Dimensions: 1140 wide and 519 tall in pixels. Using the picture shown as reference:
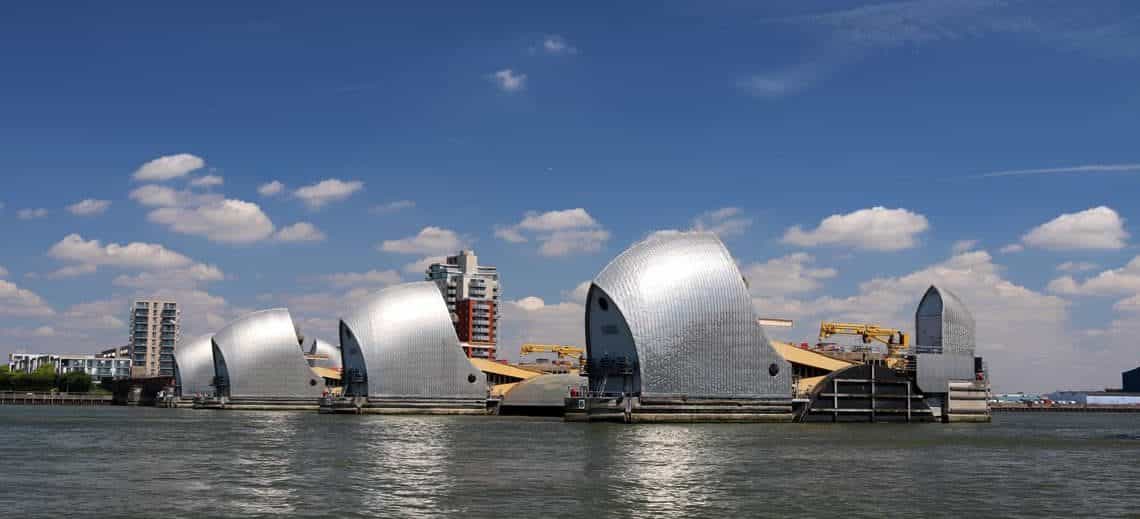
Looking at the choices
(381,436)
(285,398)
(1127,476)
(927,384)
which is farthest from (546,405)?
(1127,476)

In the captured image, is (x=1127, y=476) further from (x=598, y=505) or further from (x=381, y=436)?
(x=381, y=436)

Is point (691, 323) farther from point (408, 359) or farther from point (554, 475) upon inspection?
point (554, 475)

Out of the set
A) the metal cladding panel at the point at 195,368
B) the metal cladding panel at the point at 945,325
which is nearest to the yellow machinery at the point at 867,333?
the metal cladding panel at the point at 945,325

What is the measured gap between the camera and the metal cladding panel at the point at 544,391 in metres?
126

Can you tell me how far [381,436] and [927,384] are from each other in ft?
164

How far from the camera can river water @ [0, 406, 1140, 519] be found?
35.3 metres

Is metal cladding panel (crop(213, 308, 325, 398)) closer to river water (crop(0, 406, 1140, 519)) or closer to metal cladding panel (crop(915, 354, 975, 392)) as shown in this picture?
river water (crop(0, 406, 1140, 519))

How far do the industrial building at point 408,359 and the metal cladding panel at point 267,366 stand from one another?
16.9 metres

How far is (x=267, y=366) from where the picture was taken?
138750 millimetres

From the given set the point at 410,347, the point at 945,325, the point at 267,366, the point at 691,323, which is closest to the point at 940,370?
the point at 945,325

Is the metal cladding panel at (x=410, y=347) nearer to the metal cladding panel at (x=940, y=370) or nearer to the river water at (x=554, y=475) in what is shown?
the metal cladding panel at (x=940, y=370)

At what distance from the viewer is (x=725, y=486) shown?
41.5m

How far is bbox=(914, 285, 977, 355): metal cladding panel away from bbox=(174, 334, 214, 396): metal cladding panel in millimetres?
91689

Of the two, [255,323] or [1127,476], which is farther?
[255,323]
